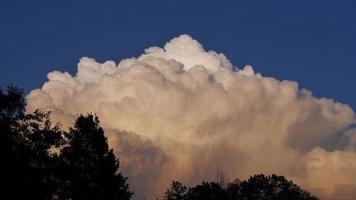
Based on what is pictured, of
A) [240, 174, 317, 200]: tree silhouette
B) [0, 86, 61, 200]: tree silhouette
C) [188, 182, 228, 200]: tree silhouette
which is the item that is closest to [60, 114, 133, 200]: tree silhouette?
[0, 86, 61, 200]: tree silhouette

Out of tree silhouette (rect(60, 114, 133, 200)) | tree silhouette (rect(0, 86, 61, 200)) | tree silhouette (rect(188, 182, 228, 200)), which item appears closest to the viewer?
tree silhouette (rect(0, 86, 61, 200))

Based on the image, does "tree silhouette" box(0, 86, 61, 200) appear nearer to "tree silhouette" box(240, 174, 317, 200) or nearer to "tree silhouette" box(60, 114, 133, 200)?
"tree silhouette" box(60, 114, 133, 200)

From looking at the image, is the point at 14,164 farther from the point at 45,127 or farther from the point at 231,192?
the point at 231,192

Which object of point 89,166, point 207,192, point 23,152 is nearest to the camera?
point 23,152

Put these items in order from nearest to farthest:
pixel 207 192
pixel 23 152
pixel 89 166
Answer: pixel 23 152 → pixel 89 166 → pixel 207 192

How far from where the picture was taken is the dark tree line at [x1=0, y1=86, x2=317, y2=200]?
5034 cm

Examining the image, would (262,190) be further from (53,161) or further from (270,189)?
(53,161)

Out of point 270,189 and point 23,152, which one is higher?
point 270,189

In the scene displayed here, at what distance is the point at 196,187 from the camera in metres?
171

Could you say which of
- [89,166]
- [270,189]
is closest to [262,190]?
[270,189]

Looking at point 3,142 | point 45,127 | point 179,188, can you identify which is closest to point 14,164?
point 3,142

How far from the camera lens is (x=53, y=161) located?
2154 inches

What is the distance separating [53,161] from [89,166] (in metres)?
16.1

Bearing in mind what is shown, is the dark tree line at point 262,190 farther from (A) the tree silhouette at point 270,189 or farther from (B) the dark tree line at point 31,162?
(B) the dark tree line at point 31,162
